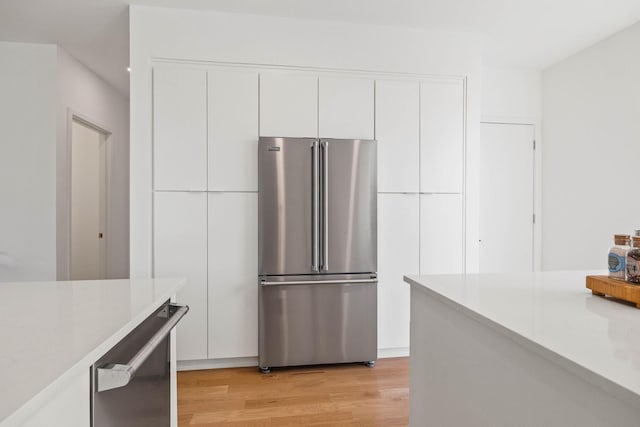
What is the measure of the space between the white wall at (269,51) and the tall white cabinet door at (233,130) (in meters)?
0.18

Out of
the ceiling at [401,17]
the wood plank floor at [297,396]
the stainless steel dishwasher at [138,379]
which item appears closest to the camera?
the stainless steel dishwasher at [138,379]

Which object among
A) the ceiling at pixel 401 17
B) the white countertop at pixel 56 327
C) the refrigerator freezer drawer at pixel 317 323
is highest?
the ceiling at pixel 401 17

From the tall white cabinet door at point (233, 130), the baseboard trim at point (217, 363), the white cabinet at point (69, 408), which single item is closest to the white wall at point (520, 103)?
the tall white cabinet door at point (233, 130)

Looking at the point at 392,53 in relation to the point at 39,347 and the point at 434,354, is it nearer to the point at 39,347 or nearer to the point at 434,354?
the point at 434,354

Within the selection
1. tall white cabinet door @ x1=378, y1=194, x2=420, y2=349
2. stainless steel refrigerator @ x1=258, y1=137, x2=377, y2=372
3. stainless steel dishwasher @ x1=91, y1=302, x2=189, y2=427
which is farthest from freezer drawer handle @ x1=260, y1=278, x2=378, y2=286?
stainless steel dishwasher @ x1=91, y1=302, x2=189, y2=427

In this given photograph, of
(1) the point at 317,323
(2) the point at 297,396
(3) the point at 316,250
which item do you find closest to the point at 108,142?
(3) the point at 316,250

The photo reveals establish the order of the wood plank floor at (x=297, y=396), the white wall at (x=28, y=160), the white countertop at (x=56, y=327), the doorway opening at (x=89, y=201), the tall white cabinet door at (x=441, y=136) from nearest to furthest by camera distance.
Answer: the white countertop at (x=56, y=327) < the wood plank floor at (x=297, y=396) < the tall white cabinet door at (x=441, y=136) < the white wall at (x=28, y=160) < the doorway opening at (x=89, y=201)

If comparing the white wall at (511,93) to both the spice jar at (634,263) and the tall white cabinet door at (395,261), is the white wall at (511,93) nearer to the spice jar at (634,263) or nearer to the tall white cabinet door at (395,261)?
the tall white cabinet door at (395,261)

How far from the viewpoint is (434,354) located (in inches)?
51.8

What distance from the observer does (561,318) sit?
0.94 m

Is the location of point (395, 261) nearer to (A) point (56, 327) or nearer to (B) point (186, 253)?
(B) point (186, 253)

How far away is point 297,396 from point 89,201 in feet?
11.0

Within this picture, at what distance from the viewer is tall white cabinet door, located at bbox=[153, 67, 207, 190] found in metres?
2.59

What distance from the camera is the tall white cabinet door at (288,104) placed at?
2.70 meters
